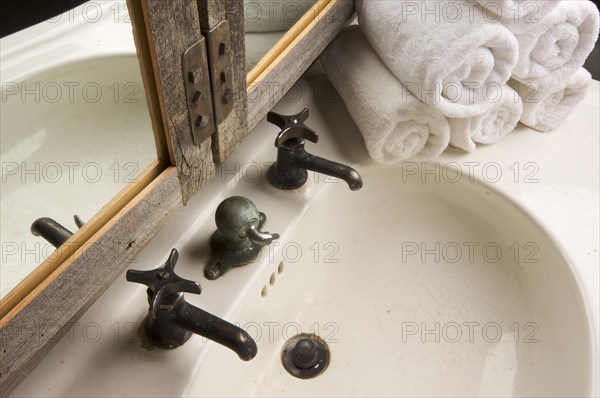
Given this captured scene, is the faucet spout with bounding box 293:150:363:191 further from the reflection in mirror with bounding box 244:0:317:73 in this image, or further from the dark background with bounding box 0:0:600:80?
the dark background with bounding box 0:0:600:80

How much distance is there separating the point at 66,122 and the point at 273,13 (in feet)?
0.93

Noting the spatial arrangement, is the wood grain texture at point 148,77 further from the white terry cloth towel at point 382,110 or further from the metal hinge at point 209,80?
the white terry cloth towel at point 382,110

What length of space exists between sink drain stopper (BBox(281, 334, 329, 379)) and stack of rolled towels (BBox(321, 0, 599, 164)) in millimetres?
290

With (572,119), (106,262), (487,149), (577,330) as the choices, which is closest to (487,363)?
(577,330)

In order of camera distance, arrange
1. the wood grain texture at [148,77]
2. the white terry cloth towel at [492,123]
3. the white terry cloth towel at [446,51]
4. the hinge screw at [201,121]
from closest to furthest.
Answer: the wood grain texture at [148,77], the hinge screw at [201,121], the white terry cloth towel at [446,51], the white terry cloth towel at [492,123]

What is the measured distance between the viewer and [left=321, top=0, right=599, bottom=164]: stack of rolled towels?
688 mm

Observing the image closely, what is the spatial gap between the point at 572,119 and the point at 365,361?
0.54 meters

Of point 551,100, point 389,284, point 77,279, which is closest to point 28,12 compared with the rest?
point 77,279

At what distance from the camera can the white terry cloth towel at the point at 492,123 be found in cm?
78

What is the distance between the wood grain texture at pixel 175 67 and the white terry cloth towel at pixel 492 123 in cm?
39

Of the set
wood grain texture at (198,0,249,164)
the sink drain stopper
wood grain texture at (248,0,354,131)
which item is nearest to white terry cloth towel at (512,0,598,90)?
wood grain texture at (248,0,354,131)

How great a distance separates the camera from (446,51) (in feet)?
2.23

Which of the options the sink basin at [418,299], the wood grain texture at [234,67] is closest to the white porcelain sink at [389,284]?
the sink basin at [418,299]

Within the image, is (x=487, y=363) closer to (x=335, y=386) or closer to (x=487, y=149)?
(x=335, y=386)
